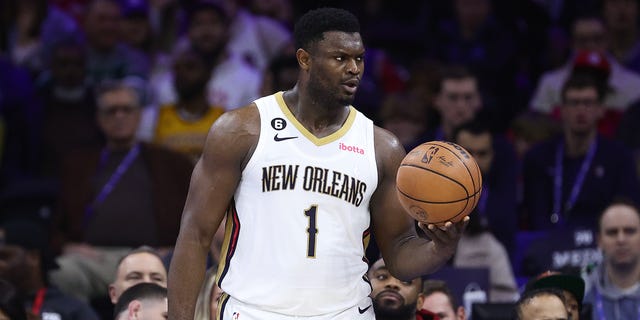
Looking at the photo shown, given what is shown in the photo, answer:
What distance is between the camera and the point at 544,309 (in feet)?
23.1

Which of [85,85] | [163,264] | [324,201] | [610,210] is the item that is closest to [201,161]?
[324,201]

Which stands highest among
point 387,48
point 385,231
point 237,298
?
point 387,48

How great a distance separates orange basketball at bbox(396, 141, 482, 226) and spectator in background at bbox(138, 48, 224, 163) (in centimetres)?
529

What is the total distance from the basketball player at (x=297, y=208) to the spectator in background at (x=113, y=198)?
415cm

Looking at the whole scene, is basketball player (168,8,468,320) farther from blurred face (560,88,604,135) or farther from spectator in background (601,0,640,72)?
spectator in background (601,0,640,72)

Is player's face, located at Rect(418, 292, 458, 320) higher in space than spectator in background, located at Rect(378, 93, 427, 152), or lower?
lower

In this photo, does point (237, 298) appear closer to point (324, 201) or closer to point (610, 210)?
point (324, 201)

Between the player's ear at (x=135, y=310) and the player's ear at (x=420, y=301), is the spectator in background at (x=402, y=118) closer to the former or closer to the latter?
the player's ear at (x=420, y=301)

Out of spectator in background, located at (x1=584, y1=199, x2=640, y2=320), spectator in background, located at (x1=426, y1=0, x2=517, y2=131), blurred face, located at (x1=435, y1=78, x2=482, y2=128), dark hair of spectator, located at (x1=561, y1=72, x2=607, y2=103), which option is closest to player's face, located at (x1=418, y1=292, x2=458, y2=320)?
spectator in background, located at (x1=584, y1=199, x2=640, y2=320)

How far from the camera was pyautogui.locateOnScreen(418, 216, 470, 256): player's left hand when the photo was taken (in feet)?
17.5

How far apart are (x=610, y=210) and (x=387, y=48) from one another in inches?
145

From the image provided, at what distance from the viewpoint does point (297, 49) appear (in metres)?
5.60

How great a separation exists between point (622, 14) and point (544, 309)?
521cm

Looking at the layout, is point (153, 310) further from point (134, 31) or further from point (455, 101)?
point (134, 31)
